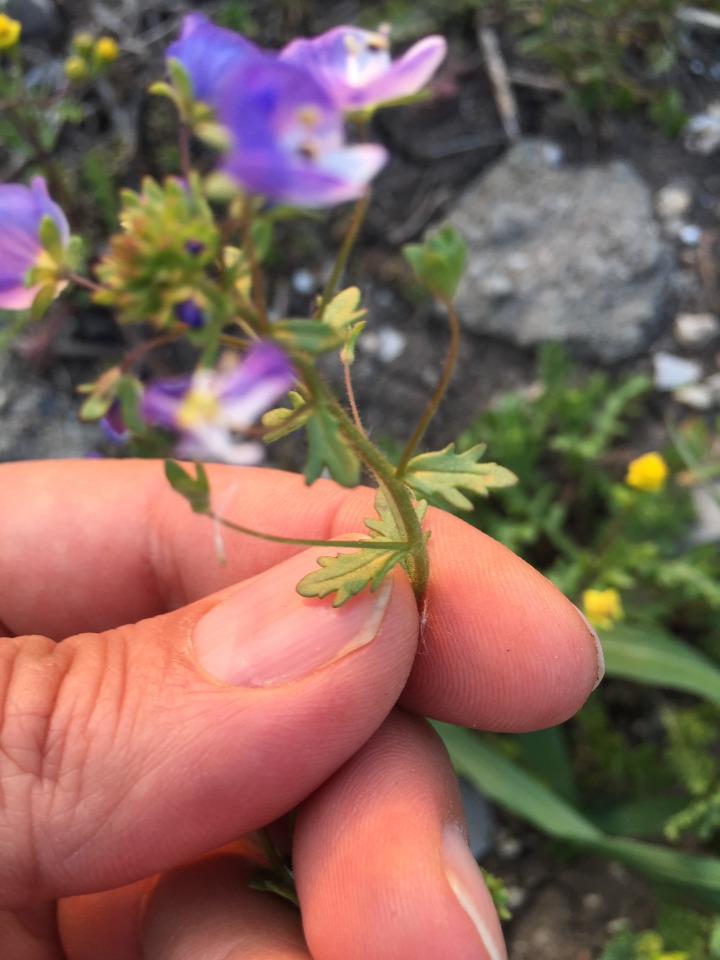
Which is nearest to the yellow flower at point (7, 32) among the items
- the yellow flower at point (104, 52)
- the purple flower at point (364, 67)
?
the yellow flower at point (104, 52)

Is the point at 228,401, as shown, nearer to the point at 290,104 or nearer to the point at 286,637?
the point at 290,104

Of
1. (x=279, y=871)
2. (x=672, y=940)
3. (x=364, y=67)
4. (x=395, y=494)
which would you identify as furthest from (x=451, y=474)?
(x=672, y=940)

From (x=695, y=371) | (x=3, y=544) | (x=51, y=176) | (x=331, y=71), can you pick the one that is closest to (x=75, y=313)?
(x=51, y=176)

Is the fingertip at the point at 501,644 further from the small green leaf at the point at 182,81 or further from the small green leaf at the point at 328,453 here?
the small green leaf at the point at 182,81

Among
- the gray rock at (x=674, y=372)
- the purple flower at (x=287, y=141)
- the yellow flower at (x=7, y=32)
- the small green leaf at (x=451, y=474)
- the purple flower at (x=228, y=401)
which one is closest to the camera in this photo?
the purple flower at (x=287, y=141)

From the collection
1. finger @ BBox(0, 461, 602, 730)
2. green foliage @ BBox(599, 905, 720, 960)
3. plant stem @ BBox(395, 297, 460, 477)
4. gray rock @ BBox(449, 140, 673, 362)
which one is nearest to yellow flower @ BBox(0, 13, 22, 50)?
finger @ BBox(0, 461, 602, 730)

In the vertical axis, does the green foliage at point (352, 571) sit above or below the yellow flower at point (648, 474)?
above

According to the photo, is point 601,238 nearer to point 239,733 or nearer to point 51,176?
point 51,176
